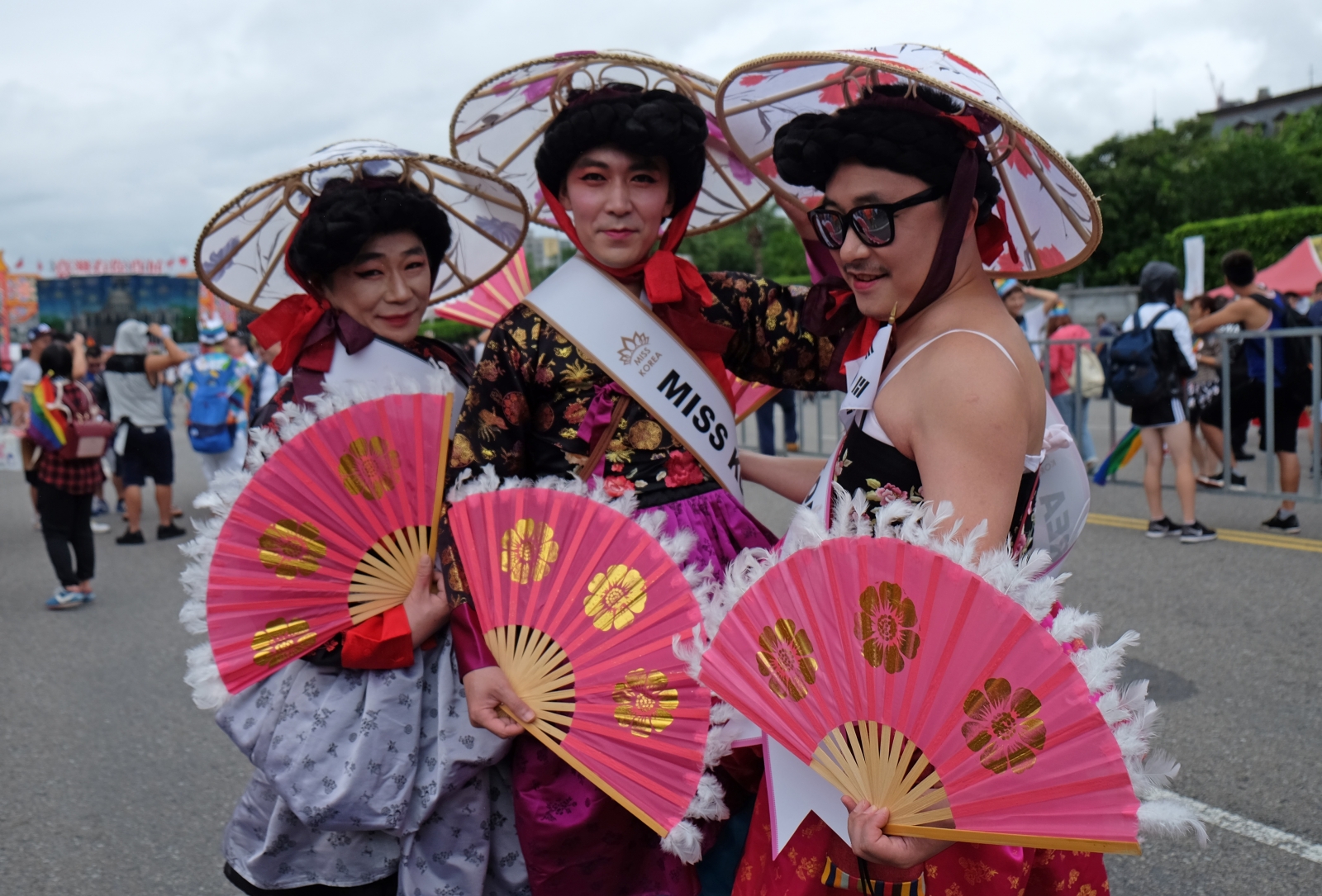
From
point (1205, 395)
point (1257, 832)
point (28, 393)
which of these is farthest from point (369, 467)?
point (1205, 395)

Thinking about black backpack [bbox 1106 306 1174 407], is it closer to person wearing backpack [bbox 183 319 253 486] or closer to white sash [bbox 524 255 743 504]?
white sash [bbox 524 255 743 504]

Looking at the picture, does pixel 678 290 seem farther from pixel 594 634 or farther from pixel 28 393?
pixel 28 393

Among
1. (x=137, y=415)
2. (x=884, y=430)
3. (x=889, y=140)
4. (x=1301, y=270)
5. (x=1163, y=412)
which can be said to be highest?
(x=1301, y=270)

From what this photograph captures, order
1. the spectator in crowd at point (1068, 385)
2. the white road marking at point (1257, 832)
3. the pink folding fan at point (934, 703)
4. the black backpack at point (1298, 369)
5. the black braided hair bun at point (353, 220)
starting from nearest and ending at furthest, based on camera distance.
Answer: the pink folding fan at point (934, 703) → the black braided hair bun at point (353, 220) → the white road marking at point (1257, 832) → the black backpack at point (1298, 369) → the spectator in crowd at point (1068, 385)

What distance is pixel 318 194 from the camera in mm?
2588

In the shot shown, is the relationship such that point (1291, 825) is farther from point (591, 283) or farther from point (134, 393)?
point (134, 393)

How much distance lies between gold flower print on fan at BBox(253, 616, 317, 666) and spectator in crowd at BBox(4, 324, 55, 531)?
532 cm

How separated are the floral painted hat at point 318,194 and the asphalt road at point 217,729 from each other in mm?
1769

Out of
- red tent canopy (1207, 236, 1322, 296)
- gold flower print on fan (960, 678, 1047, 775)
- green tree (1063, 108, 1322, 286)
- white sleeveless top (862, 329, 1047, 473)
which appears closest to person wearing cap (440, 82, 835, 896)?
white sleeveless top (862, 329, 1047, 473)

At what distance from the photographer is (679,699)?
168 cm

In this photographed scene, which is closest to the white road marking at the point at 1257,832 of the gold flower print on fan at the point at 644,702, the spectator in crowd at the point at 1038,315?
the gold flower print on fan at the point at 644,702

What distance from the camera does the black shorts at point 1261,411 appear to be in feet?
23.1

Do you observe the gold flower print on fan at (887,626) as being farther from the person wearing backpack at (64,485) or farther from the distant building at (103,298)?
the distant building at (103,298)

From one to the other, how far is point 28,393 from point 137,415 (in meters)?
0.78
